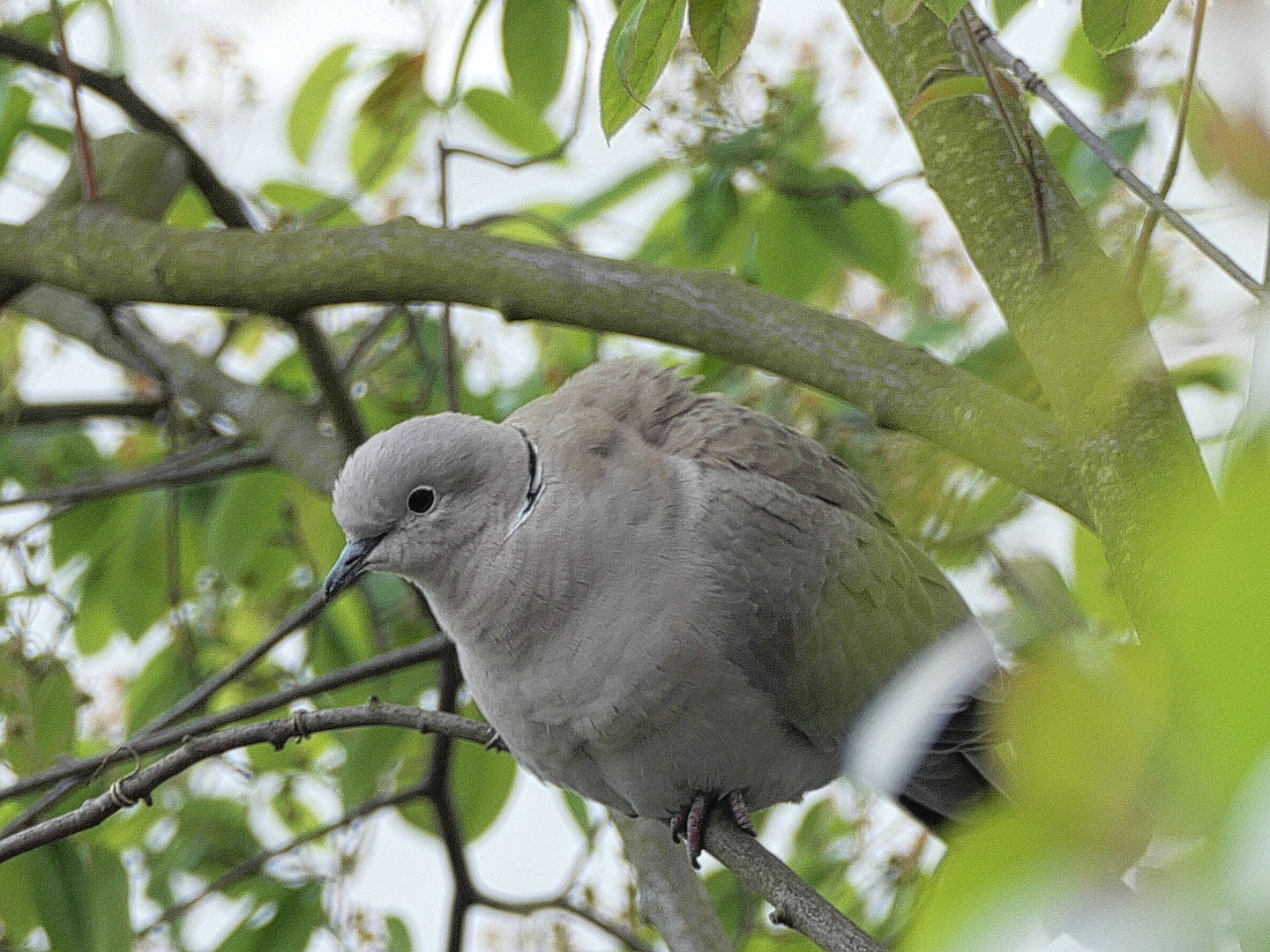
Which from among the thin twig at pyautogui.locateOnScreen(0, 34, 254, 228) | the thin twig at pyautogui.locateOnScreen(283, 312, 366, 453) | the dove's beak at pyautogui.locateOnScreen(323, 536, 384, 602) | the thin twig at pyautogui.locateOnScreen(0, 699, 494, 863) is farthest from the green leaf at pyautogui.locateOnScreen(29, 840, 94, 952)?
the thin twig at pyautogui.locateOnScreen(0, 34, 254, 228)

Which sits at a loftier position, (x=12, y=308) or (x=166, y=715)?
(x=12, y=308)

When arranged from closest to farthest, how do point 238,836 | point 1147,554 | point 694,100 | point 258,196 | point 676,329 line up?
point 1147,554 < point 676,329 < point 694,100 < point 238,836 < point 258,196

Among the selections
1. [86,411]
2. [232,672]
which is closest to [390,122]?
[86,411]

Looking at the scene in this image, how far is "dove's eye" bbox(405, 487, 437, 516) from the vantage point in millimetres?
1173

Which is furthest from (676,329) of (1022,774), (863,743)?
(1022,774)

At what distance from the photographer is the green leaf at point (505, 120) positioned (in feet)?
5.17

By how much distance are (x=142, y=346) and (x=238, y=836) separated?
2.01ft

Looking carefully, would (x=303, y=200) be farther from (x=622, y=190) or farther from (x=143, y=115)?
(x=622, y=190)

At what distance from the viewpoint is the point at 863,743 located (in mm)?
1149

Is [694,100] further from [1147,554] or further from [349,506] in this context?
[1147,554]

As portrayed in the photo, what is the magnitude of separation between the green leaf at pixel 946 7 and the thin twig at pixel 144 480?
1.02m

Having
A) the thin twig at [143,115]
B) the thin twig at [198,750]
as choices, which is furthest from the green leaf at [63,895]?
the thin twig at [143,115]

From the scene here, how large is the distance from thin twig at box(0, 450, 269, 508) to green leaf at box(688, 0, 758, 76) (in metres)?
0.92

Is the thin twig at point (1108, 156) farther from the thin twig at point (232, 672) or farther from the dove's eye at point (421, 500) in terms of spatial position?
the thin twig at point (232, 672)
